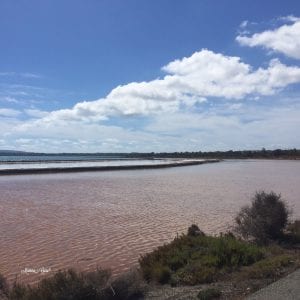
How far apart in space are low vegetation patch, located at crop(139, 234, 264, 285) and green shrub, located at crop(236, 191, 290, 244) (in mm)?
1972

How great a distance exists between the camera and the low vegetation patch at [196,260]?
9383mm

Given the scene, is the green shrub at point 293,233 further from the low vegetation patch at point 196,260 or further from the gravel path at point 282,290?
the gravel path at point 282,290

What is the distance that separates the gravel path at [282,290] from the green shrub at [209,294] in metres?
0.63

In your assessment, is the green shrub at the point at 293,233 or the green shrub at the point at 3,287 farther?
the green shrub at the point at 293,233

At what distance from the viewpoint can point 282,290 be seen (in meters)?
7.52

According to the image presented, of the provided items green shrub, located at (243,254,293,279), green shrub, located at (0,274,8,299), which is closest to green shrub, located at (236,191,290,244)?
green shrub, located at (243,254,293,279)

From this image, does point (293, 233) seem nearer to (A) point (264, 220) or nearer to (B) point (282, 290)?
(A) point (264, 220)

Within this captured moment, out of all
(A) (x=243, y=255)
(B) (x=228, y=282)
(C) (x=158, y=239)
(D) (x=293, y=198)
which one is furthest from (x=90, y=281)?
(D) (x=293, y=198)

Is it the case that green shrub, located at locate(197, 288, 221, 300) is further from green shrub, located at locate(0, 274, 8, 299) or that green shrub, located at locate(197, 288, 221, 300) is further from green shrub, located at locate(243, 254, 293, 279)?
green shrub, located at locate(0, 274, 8, 299)

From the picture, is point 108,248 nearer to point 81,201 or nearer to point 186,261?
point 186,261

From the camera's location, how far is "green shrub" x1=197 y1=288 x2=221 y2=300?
7739mm

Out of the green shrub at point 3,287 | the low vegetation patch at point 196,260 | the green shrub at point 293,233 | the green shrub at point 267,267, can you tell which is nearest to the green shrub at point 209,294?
the low vegetation patch at point 196,260

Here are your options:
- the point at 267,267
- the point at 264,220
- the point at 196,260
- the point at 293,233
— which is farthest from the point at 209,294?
the point at 293,233

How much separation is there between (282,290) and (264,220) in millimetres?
6003
